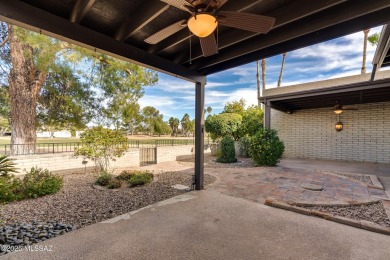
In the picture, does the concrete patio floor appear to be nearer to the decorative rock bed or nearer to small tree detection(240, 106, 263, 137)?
the decorative rock bed

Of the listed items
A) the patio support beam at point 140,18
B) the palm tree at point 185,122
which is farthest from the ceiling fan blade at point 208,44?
the palm tree at point 185,122

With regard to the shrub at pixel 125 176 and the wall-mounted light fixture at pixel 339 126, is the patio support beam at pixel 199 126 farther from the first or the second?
the wall-mounted light fixture at pixel 339 126

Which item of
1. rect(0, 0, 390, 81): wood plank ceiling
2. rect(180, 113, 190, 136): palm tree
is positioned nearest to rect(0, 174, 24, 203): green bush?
rect(0, 0, 390, 81): wood plank ceiling

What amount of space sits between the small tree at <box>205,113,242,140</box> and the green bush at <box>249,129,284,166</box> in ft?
9.27

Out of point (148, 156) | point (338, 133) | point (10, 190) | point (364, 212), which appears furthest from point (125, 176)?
point (338, 133)

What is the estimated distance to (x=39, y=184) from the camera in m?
4.05

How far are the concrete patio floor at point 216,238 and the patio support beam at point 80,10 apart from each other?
2.72 m

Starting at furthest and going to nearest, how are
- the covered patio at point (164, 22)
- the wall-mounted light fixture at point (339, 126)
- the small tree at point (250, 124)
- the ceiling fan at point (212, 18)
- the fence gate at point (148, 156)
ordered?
the small tree at point (250, 124)
the wall-mounted light fixture at point (339, 126)
the fence gate at point (148, 156)
the covered patio at point (164, 22)
the ceiling fan at point (212, 18)

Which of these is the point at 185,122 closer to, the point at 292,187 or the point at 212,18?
the point at 292,187

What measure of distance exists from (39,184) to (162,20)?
411 cm

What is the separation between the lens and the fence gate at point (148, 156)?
26.8 feet

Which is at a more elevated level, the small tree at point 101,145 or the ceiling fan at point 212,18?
the ceiling fan at point 212,18

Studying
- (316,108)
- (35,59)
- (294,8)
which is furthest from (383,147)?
(35,59)

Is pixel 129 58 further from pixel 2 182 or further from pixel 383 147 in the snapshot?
pixel 383 147
